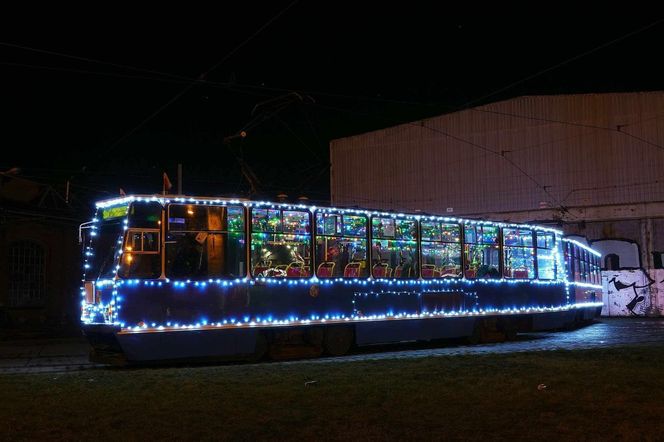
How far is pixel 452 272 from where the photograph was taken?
19.2m

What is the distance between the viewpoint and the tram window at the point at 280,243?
595 inches

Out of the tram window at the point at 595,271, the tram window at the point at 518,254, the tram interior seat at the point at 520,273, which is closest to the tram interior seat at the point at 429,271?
the tram window at the point at 518,254

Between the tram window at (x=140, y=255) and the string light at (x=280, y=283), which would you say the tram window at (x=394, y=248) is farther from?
the tram window at (x=140, y=255)

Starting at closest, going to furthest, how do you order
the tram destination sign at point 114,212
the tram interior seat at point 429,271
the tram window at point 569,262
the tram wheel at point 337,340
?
the tram destination sign at point 114,212, the tram wheel at point 337,340, the tram interior seat at point 429,271, the tram window at point 569,262

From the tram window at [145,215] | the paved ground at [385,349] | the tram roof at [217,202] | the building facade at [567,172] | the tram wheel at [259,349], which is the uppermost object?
the building facade at [567,172]

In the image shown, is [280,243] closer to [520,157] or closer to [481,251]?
[481,251]

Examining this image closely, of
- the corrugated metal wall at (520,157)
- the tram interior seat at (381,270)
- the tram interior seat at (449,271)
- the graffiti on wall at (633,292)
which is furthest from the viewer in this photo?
the graffiti on wall at (633,292)

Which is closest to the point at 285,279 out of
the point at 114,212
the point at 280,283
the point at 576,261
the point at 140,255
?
the point at 280,283

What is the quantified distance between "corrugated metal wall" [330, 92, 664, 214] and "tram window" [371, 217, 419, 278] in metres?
22.3

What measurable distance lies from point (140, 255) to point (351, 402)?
244 inches

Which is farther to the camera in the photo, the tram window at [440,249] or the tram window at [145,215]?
the tram window at [440,249]

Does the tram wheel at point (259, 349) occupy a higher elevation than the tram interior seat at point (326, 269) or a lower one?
lower

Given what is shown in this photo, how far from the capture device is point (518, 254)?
21281 mm

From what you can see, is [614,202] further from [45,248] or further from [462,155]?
[45,248]
